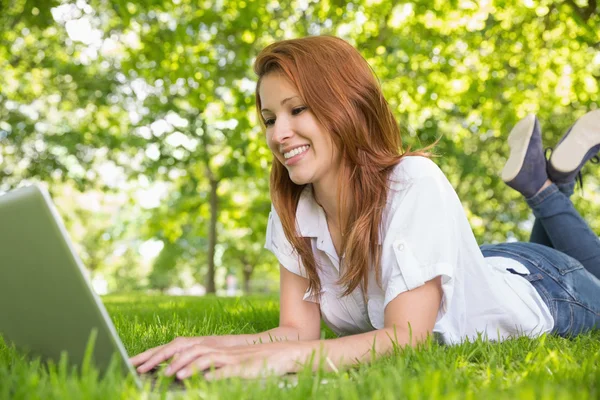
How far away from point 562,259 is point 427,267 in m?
1.54

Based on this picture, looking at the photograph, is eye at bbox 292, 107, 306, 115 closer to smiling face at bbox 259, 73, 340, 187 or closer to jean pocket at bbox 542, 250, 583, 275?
smiling face at bbox 259, 73, 340, 187

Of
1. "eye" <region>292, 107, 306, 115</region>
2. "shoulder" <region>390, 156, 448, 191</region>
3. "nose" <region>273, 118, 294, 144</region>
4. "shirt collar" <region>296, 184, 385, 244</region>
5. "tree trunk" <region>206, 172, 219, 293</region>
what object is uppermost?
"eye" <region>292, 107, 306, 115</region>

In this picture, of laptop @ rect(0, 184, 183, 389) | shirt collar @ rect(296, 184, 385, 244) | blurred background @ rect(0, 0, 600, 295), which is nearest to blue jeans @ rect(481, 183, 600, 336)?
shirt collar @ rect(296, 184, 385, 244)

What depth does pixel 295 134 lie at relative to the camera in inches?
105

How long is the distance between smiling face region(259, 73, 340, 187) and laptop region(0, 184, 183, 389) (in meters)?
1.13

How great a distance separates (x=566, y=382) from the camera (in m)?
1.71

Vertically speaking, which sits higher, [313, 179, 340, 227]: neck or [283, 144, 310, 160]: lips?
[283, 144, 310, 160]: lips

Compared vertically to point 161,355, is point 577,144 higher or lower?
higher

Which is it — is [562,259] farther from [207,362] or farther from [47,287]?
[47,287]

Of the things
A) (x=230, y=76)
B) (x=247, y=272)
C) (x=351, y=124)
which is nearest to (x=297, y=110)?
(x=351, y=124)

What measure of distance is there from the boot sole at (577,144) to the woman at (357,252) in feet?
2.59

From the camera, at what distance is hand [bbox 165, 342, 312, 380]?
183cm

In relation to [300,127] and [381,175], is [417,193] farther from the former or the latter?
[300,127]

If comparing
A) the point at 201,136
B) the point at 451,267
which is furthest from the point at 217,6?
the point at 451,267
